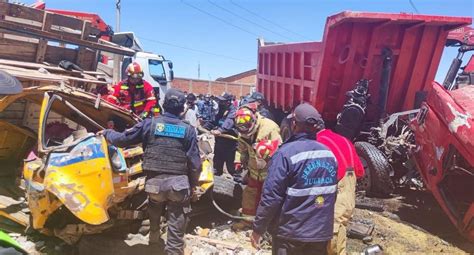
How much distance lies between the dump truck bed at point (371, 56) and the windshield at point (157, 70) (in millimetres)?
5487

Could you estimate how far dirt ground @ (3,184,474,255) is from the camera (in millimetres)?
4242

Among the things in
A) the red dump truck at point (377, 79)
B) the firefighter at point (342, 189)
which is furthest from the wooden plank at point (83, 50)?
the firefighter at point (342, 189)

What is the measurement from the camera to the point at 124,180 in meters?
3.80

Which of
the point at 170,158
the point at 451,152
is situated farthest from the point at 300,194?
the point at 451,152

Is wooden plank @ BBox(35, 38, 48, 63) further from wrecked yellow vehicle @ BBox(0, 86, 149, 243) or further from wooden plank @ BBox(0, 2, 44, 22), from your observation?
wrecked yellow vehicle @ BBox(0, 86, 149, 243)

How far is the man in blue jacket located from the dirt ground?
4.66ft

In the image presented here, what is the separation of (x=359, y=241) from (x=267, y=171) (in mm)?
1701

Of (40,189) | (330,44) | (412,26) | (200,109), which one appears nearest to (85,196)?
(40,189)

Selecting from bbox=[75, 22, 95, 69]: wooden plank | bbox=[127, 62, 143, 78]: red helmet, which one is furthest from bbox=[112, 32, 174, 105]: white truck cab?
bbox=[127, 62, 143, 78]: red helmet

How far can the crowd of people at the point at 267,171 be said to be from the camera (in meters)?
2.98

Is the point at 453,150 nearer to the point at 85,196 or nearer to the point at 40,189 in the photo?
the point at 85,196

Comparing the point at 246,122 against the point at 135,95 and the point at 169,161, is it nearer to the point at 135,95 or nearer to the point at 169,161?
the point at 169,161

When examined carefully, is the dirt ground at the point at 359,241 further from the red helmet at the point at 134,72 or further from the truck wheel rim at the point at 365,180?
the red helmet at the point at 134,72

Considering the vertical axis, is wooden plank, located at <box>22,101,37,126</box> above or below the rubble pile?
above
